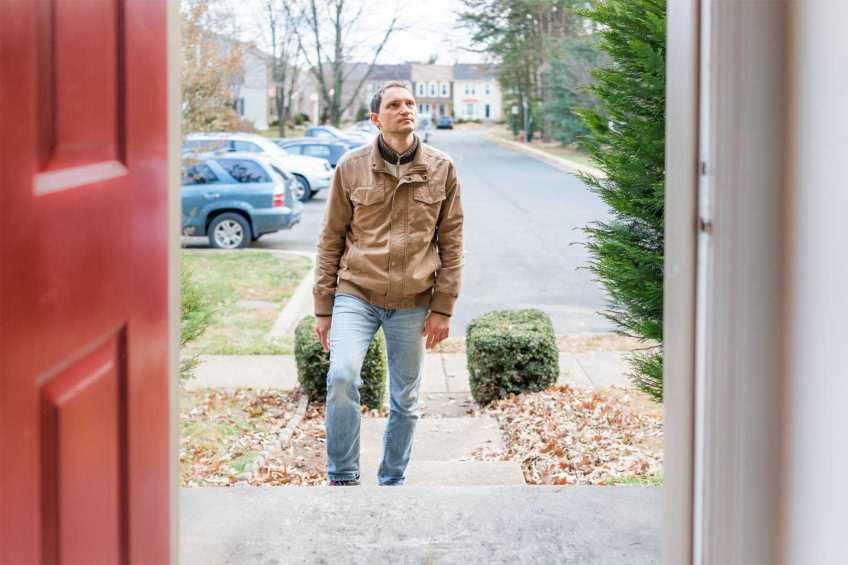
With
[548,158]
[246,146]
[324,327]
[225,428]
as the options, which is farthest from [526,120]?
[324,327]

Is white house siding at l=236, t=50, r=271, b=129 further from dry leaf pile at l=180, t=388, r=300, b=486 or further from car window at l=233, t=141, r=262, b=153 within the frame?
dry leaf pile at l=180, t=388, r=300, b=486

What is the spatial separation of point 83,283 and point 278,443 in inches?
200

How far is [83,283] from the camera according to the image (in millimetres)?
1558

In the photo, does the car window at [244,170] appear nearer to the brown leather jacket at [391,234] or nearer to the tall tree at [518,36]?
→ the brown leather jacket at [391,234]

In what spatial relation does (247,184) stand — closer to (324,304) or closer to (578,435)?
(578,435)

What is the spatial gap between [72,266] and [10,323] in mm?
235

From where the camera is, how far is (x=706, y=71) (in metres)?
2.00

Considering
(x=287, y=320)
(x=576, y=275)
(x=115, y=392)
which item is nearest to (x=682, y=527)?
(x=115, y=392)

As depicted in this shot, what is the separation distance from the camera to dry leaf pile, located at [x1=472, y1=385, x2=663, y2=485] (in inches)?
223

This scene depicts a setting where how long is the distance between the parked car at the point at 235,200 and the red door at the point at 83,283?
43.9 ft

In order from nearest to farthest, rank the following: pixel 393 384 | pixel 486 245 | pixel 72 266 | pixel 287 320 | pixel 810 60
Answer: pixel 72 266
pixel 810 60
pixel 393 384
pixel 287 320
pixel 486 245

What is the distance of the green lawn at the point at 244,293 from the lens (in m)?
9.47

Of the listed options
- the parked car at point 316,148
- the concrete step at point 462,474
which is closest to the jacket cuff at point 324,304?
the concrete step at point 462,474

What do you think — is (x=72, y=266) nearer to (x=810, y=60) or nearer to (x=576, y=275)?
(x=810, y=60)
